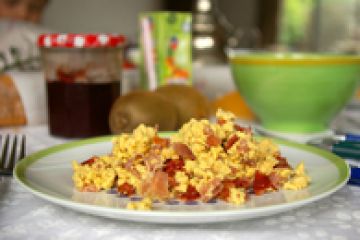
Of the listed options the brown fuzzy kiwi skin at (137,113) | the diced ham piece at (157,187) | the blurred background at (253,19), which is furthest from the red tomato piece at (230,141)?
the blurred background at (253,19)

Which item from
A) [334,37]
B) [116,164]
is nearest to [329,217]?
[116,164]

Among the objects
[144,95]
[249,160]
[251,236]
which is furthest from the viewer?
[144,95]

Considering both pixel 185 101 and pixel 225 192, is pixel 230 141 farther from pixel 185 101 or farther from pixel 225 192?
pixel 185 101

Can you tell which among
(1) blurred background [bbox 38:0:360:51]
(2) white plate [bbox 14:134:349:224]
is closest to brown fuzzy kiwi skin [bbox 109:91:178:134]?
(2) white plate [bbox 14:134:349:224]

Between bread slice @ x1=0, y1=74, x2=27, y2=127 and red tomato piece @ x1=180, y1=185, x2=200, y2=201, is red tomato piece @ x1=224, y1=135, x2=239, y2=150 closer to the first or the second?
red tomato piece @ x1=180, y1=185, x2=200, y2=201

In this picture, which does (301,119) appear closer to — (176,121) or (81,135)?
(176,121)

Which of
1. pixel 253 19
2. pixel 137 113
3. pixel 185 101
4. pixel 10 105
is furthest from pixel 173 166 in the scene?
pixel 253 19

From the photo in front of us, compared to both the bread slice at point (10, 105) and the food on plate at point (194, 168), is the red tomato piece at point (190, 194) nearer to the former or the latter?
the food on plate at point (194, 168)
